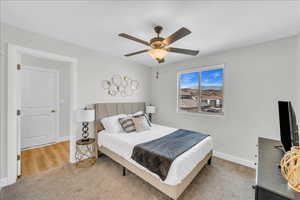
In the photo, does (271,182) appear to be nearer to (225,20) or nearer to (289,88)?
(225,20)

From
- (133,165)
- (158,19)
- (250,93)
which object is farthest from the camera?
(250,93)

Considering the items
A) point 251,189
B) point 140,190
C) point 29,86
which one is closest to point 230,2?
point 251,189

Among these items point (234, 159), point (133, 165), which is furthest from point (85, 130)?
point (234, 159)

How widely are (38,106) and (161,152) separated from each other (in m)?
3.71

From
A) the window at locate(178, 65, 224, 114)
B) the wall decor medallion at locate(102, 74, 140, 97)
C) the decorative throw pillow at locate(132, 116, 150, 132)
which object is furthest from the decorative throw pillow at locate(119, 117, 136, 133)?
the window at locate(178, 65, 224, 114)

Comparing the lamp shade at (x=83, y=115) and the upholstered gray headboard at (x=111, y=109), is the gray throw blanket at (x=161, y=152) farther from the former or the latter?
the upholstered gray headboard at (x=111, y=109)

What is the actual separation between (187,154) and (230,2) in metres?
1.98

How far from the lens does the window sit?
314 centimetres

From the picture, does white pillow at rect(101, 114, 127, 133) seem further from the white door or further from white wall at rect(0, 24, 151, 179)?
the white door

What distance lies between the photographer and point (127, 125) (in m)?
2.81

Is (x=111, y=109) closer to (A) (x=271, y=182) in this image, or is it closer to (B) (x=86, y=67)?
(B) (x=86, y=67)

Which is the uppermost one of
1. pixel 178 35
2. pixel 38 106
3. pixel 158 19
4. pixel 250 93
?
pixel 158 19

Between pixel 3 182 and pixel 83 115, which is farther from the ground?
pixel 83 115

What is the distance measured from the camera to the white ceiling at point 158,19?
5.00 ft
